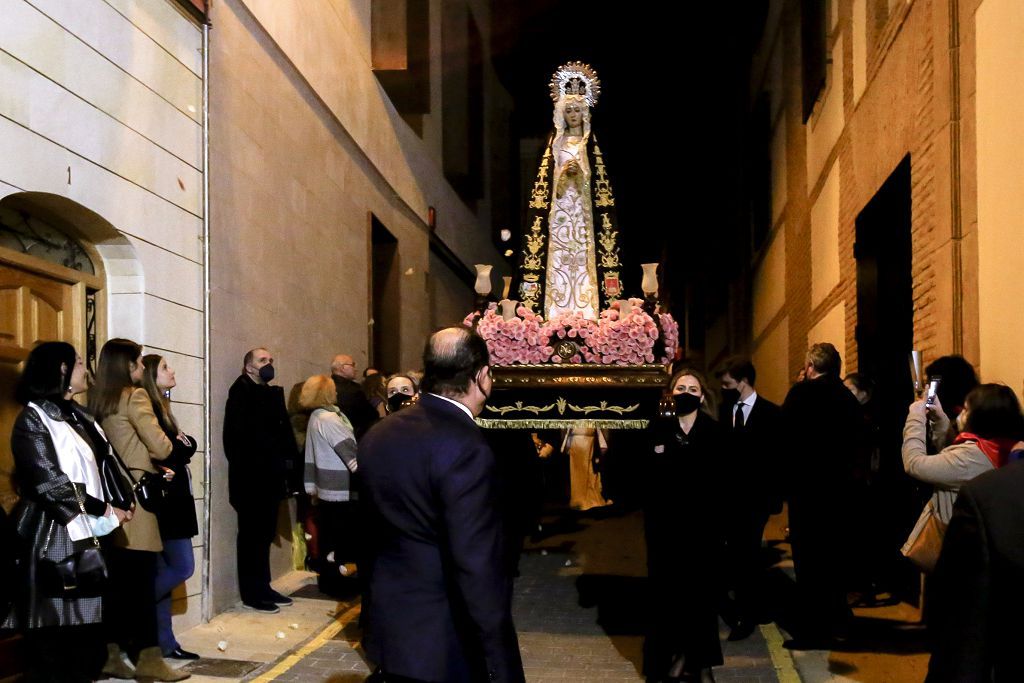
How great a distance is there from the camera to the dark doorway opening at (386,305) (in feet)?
51.9

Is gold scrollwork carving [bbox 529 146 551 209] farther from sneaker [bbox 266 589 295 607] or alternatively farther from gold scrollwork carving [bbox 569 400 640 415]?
sneaker [bbox 266 589 295 607]

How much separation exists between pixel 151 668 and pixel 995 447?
482cm

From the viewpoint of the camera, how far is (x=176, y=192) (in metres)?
7.75

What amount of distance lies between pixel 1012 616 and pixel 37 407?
A: 436 cm

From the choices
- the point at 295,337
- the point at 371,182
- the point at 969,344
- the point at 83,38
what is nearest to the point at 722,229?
the point at 371,182

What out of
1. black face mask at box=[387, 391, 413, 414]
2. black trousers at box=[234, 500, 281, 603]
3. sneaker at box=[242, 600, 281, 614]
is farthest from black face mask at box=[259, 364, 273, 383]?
sneaker at box=[242, 600, 281, 614]

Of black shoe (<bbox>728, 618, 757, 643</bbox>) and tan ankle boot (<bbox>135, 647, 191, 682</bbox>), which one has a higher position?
tan ankle boot (<bbox>135, 647, 191, 682</bbox>)

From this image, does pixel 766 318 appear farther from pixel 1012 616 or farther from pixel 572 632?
pixel 1012 616

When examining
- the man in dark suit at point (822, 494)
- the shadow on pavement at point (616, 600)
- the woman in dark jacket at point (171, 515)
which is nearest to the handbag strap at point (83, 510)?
the woman in dark jacket at point (171, 515)

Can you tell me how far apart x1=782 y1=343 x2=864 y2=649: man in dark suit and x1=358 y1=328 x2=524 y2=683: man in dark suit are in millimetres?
4314

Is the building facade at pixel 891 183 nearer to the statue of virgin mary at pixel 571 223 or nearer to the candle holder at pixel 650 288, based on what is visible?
the candle holder at pixel 650 288

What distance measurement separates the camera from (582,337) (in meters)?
8.52

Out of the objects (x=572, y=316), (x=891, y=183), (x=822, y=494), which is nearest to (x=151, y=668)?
(x=572, y=316)

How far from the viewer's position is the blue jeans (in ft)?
21.4
